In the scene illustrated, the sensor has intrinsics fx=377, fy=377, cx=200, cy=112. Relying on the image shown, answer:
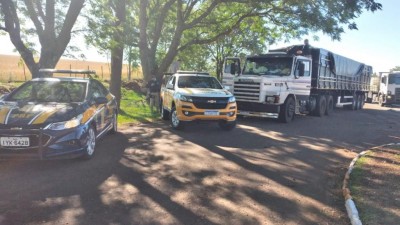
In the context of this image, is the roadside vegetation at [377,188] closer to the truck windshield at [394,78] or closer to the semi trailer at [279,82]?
the semi trailer at [279,82]

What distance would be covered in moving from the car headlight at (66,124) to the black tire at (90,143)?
1.26ft

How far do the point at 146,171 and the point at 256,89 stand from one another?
9000mm

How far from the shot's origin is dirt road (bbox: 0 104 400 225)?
15.5 ft

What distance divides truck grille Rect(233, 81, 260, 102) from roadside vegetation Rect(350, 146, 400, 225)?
6530mm

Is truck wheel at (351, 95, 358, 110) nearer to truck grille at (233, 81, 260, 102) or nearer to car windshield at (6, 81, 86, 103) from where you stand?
truck grille at (233, 81, 260, 102)

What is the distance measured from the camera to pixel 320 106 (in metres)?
18.8

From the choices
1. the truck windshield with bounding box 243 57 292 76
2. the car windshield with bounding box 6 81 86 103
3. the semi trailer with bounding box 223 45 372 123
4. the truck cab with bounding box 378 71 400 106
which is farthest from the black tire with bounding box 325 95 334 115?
the car windshield with bounding box 6 81 86 103

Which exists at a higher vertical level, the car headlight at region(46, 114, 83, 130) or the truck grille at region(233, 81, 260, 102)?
the truck grille at region(233, 81, 260, 102)

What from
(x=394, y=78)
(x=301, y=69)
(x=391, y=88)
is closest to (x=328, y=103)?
(x=301, y=69)

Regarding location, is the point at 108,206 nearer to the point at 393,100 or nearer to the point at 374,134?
the point at 374,134

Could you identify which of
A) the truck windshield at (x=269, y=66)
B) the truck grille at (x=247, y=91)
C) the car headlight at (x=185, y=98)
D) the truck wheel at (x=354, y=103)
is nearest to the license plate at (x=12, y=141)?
the car headlight at (x=185, y=98)

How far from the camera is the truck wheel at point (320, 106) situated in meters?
18.8

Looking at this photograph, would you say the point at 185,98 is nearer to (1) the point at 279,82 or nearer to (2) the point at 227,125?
(2) the point at 227,125

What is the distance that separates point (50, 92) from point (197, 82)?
18.4ft
